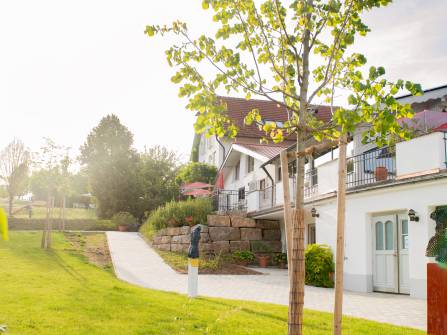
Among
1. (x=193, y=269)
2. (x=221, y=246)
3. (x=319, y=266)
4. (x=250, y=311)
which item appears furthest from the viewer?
(x=221, y=246)

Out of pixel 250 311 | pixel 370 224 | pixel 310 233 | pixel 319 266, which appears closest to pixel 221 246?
pixel 310 233

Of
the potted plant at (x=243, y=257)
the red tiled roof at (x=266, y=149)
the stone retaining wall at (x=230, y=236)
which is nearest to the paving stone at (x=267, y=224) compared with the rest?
the stone retaining wall at (x=230, y=236)

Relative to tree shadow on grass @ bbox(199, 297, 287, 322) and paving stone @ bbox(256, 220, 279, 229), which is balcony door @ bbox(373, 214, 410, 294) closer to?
tree shadow on grass @ bbox(199, 297, 287, 322)

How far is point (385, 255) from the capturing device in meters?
13.7

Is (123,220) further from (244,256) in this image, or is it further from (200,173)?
(244,256)

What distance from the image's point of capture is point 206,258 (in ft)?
67.9

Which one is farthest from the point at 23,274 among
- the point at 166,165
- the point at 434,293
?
the point at 166,165

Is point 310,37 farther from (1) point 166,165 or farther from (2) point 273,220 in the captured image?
(1) point 166,165

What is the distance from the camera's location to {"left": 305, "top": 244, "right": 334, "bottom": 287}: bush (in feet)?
49.4

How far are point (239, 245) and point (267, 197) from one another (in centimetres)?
275

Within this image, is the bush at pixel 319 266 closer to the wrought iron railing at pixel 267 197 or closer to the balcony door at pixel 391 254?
the balcony door at pixel 391 254

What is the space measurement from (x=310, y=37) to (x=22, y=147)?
3260 centimetres

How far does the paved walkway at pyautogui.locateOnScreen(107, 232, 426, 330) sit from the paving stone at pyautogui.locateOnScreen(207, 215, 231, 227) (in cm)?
292

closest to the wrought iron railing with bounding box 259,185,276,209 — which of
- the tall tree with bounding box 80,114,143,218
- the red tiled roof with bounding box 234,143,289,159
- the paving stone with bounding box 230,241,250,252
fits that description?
the red tiled roof with bounding box 234,143,289,159
